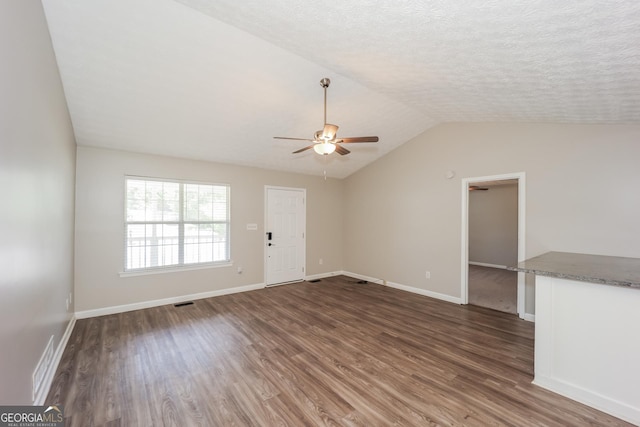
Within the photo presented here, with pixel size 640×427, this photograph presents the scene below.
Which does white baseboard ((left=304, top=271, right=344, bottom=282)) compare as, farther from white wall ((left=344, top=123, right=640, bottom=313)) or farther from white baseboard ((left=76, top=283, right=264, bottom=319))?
white baseboard ((left=76, top=283, right=264, bottom=319))

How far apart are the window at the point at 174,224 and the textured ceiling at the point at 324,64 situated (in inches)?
30.4

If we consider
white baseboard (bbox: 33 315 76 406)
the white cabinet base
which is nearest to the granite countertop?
the white cabinet base

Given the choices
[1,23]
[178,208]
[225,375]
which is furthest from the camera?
[178,208]

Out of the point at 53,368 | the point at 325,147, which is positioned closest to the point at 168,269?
the point at 53,368

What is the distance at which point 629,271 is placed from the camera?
2.26 metres

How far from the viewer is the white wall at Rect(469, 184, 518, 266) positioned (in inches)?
292

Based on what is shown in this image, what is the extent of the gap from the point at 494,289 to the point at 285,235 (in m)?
4.54

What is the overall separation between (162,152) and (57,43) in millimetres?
2126

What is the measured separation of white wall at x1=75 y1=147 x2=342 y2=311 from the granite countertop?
4414 mm

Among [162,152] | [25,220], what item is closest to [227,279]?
[162,152]

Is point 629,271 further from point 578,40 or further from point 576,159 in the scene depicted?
point 578,40

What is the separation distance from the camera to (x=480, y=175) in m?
4.32

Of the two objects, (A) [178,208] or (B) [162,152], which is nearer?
(B) [162,152]

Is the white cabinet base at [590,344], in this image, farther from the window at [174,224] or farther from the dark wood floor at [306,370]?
the window at [174,224]
